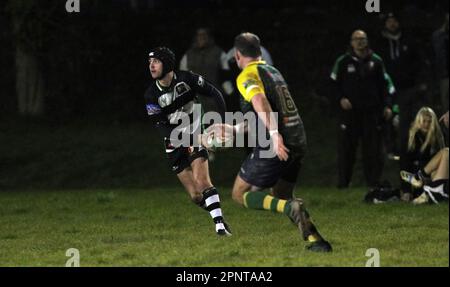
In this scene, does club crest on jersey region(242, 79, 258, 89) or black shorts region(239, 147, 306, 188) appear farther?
black shorts region(239, 147, 306, 188)

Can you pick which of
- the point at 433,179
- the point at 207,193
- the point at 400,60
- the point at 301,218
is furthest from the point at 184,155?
the point at 400,60

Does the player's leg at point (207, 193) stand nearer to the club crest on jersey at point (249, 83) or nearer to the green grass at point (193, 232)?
the green grass at point (193, 232)

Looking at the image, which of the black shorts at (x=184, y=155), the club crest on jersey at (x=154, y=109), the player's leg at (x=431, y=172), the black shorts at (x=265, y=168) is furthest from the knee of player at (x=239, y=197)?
the player's leg at (x=431, y=172)

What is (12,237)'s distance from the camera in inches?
503

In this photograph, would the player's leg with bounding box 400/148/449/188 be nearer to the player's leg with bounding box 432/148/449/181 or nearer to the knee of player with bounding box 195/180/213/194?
the player's leg with bounding box 432/148/449/181

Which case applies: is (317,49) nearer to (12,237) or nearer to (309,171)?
(309,171)

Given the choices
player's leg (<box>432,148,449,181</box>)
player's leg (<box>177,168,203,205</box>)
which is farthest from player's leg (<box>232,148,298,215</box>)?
player's leg (<box>432,148,449,181</box>)

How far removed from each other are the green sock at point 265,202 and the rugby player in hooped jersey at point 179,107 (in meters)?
1.72

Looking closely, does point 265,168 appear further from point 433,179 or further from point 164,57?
Result: point 433,179

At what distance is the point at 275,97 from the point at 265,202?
99 cm

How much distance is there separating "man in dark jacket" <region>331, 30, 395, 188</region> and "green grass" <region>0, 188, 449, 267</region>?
2.76 feet

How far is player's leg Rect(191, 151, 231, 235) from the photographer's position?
12.3 metres
